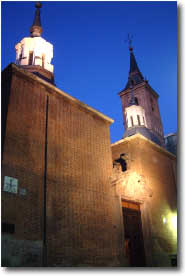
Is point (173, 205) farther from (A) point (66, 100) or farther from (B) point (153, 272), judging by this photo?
(B) point (153, 272)

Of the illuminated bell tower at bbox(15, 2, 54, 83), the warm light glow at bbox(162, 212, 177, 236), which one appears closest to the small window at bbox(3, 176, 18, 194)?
the illuminated bell tower at bbox(15, 2, 54, 83)

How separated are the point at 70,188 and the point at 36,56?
933 cm

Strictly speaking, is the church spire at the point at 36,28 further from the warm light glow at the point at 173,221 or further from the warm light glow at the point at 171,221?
the warm light glow at the point at 173,221

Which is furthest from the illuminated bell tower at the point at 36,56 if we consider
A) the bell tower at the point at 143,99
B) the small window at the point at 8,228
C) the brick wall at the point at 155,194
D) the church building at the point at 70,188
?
the bell tower at the point at 143,99

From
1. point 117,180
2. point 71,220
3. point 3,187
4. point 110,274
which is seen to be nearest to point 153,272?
point 110,274

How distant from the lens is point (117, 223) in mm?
11883

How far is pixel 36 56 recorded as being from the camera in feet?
53.3

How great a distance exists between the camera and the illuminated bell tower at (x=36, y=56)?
1554cm

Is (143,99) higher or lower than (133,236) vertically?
higher

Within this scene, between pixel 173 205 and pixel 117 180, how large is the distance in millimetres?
5752

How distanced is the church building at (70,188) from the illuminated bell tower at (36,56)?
2.9 inches

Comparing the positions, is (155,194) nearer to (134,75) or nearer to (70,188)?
(70,188)

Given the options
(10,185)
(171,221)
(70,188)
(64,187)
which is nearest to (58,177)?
(64,187)

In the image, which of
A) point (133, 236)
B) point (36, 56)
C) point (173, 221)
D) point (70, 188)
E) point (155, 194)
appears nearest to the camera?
point (70, 188)
